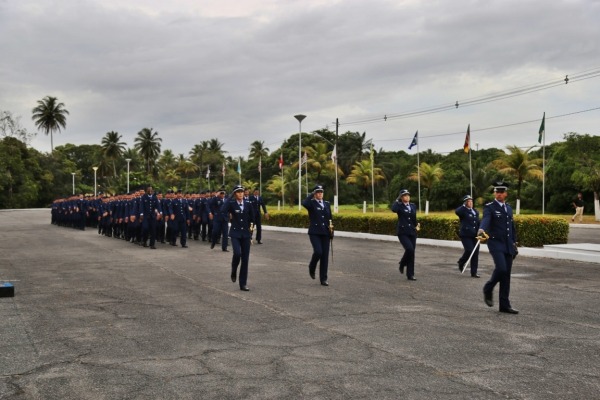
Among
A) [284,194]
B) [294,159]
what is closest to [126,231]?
[284,194]

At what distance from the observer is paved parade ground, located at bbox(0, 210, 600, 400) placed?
217 inches

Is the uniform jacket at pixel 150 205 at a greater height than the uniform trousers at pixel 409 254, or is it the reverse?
the uniform jacket at pixel 150 205

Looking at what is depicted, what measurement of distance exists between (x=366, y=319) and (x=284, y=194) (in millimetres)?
62069

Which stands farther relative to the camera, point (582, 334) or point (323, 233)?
point (323, 233)

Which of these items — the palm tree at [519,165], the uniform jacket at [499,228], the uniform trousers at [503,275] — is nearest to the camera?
the uniform trousers at [503,275]

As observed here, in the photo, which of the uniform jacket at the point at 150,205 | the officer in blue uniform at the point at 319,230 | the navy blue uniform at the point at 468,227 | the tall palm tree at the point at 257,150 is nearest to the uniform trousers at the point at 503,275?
the officer in blue uniform at the point at 319,230

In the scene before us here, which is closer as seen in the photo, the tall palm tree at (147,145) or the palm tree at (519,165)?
the palm tree at (519,165)

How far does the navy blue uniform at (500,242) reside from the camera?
9.16m

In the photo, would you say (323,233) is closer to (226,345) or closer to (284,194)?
(226,345)

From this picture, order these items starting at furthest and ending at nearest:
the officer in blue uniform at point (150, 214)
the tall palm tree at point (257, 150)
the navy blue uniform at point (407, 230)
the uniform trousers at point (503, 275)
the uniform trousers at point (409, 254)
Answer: the tall palm tree at point (257, 150) < the officer in blue uniform at point (150, 214) < the navy blue uniform at point (407, 230) < the uniform trousers at point (409, 254) < the uniform trousers at point (503, 275)

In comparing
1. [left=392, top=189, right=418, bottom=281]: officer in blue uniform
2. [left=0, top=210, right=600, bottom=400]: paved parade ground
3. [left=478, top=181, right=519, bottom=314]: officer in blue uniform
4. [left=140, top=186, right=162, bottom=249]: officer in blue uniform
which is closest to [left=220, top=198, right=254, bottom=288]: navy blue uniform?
[left=0, top=210, right=600, bottom=400]: paved parade ground

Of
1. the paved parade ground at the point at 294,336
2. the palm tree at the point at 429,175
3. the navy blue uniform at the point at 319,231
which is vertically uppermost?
the palm tree at the point at 429,175

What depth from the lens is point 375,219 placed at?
26.7 m

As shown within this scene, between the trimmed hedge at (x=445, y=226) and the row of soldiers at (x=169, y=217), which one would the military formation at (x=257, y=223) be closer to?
the row of soldiers at (x=169, y=217)
